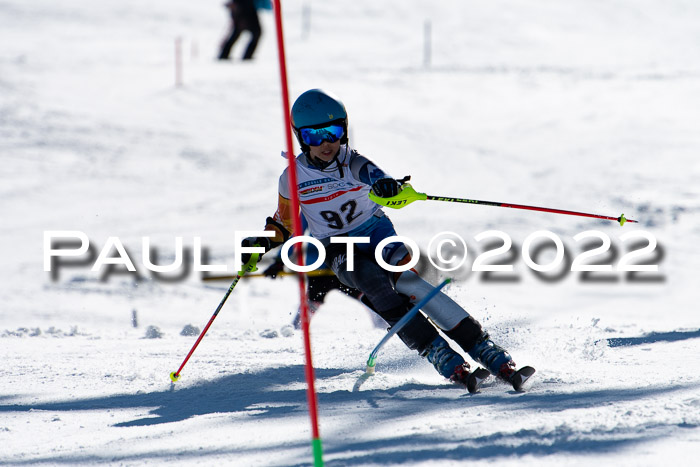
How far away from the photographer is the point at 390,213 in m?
12.0

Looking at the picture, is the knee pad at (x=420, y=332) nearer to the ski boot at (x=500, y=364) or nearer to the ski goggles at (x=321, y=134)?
the ski boot at (x=500, y=364)

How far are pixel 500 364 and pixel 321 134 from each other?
1532mm

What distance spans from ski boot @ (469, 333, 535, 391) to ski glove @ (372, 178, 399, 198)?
0.87 metres

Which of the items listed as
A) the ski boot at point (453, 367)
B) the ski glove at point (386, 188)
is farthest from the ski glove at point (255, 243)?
the ski boot at point (453, 367)

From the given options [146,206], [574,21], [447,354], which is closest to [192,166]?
[146,206]

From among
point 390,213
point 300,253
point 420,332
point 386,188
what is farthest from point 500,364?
point 390,213

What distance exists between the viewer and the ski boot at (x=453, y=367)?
4082mm

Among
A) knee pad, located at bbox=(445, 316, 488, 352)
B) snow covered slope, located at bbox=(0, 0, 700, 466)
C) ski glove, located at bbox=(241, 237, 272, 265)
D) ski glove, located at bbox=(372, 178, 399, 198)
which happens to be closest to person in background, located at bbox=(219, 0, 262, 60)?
snow covered slope, located at bbox=(0, 0, 700, 466)

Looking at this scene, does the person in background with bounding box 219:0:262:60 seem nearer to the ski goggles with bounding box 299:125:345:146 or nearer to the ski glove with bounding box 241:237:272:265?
the ski glove with bounding box 241:237:272:265

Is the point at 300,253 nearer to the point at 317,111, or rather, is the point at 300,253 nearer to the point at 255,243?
the point at 317,111

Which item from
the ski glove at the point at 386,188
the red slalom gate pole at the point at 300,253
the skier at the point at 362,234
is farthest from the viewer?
the ski glove at the point at 386,188

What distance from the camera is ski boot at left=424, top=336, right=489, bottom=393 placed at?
4082 millimetres

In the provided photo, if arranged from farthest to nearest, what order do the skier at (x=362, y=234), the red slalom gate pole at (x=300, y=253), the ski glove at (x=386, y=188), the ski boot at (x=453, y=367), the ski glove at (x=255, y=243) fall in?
1. the ski glove at (x=255, y=243)
2. the ski glove at (x=386, y=188)
3. the skier at (x=362, y=234)
4. the ski boot at (x=453, y=367)
5. the red slalom gate pole at (x=300, y=253)

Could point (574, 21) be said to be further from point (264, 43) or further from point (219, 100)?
point (219, 100)
